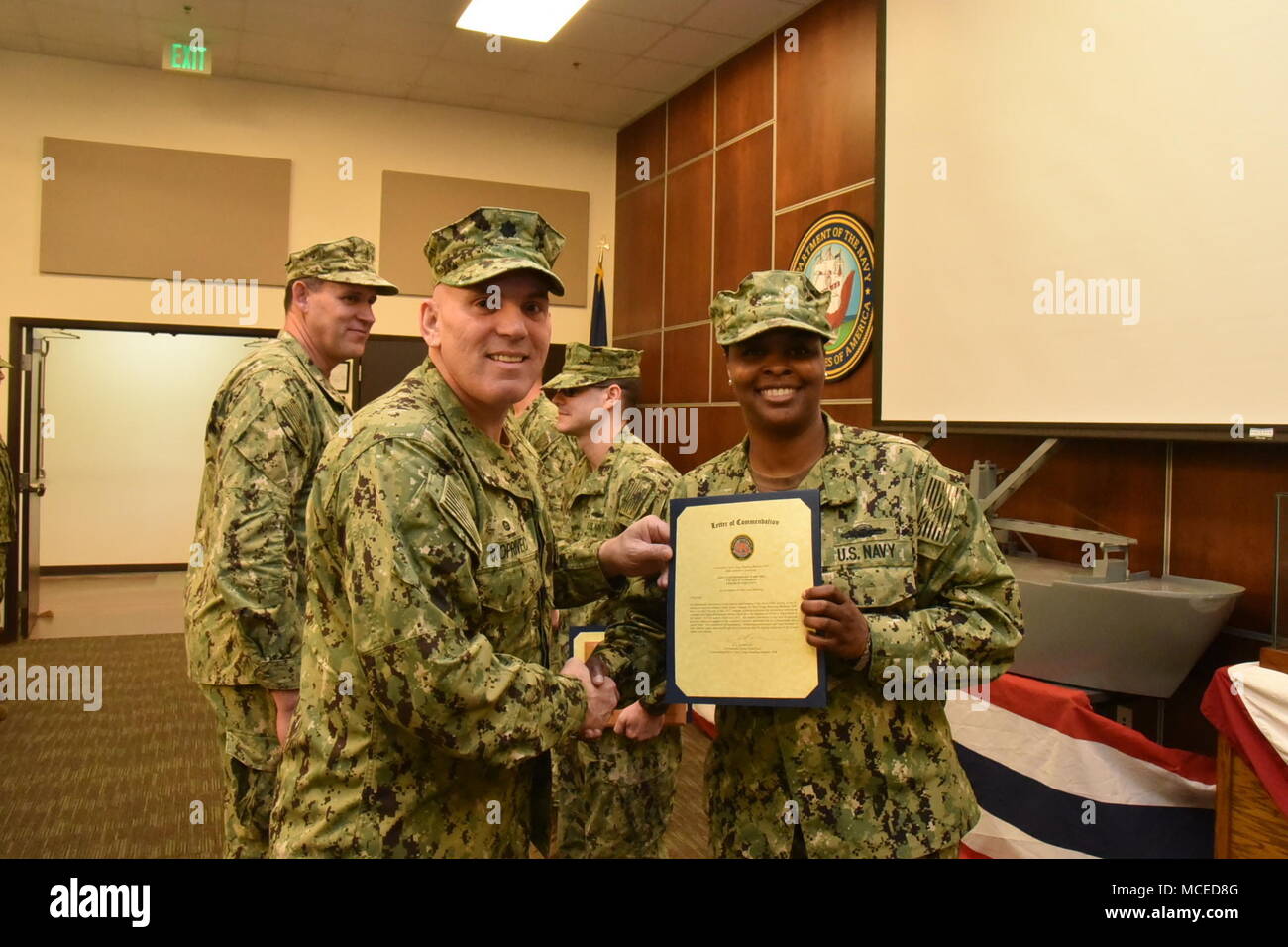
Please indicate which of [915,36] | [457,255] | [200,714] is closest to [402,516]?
[457,255]

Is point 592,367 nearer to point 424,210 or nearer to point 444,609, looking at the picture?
point 444,609

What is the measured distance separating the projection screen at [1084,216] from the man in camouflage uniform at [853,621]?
1.41 m

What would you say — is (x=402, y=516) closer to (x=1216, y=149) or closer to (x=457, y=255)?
(x=457, y=255)

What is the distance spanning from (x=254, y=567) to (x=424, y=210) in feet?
16.6

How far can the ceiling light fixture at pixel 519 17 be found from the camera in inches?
194

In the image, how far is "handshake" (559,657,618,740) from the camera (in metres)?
1.45

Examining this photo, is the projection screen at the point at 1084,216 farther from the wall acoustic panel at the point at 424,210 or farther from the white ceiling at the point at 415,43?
the wall acoustic panel at the point at 424,210

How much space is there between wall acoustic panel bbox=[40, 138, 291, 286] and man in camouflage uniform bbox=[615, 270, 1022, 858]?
554 centimetres

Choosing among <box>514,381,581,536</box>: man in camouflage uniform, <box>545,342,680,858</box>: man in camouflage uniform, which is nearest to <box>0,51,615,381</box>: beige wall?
<box>514,381,581,536</box>: man in camouflage uniform

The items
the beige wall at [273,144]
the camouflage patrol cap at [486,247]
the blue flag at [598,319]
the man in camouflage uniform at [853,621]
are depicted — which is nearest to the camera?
the camouflage patrol cap at [486,247]

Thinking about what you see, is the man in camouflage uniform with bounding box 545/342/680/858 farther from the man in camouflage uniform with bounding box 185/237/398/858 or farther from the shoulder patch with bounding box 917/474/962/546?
the shoulder patch with bounding box 917/474/962/546

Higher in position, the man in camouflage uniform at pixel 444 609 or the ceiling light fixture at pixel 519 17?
the ceiling light fixture at pixel 519 17

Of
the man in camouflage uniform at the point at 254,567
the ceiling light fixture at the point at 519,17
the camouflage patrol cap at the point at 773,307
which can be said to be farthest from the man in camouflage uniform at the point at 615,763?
the ceiling light fixture at the point at 519,17

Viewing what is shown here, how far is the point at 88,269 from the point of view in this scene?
605 cm
